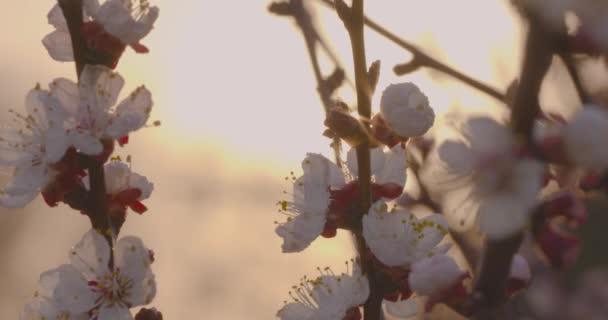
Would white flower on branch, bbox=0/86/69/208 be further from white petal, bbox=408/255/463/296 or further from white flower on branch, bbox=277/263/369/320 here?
white petal, bbox=408/255/463/296

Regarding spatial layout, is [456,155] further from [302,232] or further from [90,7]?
[90,7]

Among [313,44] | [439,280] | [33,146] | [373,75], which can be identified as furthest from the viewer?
[313,44]

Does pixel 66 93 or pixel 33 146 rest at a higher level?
pixel 66 93

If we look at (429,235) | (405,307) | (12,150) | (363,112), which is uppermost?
(363,112)

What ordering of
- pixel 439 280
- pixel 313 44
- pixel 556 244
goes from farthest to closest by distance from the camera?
pixel 313 44
pixel 439 280
pixel 556 244

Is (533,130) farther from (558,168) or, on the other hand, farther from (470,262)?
(470,262)

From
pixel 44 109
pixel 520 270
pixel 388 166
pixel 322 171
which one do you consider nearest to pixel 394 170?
pixel 388 166

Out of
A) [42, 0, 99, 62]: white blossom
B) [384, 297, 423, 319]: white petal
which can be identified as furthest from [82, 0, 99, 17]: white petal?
[384, 297, 423, 319]: white petal

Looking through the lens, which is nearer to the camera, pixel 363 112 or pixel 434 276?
pixel 434 276
